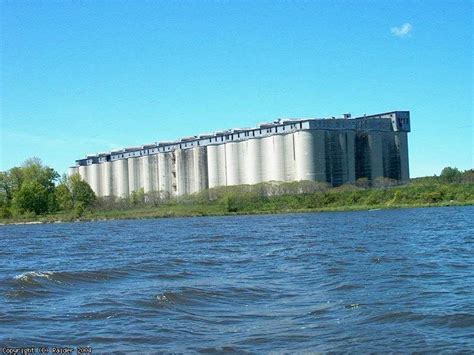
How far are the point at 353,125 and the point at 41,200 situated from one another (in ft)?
181

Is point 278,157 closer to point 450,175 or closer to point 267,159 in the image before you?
point 267,159

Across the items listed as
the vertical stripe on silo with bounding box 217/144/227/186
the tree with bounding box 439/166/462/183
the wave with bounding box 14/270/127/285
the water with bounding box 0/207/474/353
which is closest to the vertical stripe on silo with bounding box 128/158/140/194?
the vertical stripe on silo with bounding box 217/144/227/186

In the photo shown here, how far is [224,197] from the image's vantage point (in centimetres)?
9906

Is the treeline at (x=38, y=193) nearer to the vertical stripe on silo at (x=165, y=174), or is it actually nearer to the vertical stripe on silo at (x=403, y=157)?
the vertical stripe on silo at (x=165, y=174)

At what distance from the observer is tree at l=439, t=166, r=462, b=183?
101 meters

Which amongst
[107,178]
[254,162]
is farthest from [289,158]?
[107,178]

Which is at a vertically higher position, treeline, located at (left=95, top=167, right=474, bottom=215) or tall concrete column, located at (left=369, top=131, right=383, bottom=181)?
tall concrete column, located at (left=369, top=131, right=383, bottom=181)

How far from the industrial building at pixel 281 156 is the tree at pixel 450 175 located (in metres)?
7.26

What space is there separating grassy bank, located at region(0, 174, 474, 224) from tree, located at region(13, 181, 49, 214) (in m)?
1.92

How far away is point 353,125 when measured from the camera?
112688 millimetres

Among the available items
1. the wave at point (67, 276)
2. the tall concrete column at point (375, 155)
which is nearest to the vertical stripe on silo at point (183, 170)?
the tall concrete column at point (375, 155)

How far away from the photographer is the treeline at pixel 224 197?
87.3 m

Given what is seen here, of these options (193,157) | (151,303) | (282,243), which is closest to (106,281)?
(151,303)

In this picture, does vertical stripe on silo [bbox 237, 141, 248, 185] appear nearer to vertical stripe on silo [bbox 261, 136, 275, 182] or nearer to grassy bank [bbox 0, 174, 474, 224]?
vertical stripe on silo [bbox 261, 136, 275, 182]
